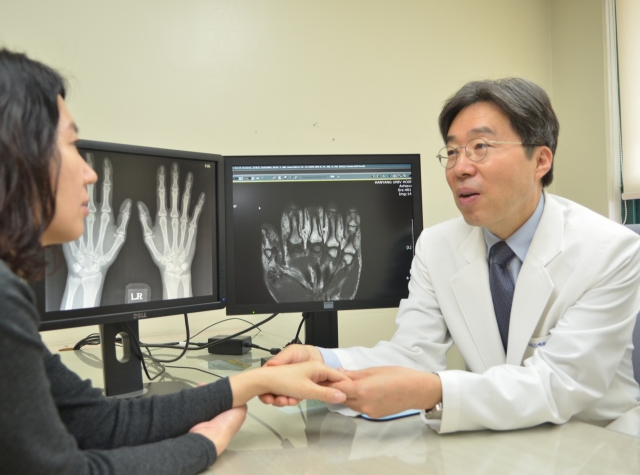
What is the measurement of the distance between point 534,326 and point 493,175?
368 mm

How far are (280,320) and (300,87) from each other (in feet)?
3.09

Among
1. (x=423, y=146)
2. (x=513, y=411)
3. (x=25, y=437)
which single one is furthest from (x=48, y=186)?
(x=423, y=146)

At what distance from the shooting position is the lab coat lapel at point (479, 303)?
132 centimetres

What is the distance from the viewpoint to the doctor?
97cm

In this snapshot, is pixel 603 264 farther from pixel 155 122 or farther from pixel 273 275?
pixel 155 122

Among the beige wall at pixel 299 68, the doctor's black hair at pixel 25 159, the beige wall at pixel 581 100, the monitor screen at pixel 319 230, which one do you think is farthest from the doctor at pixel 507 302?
the beige wall at pixel 581 100

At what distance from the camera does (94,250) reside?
3.85ft

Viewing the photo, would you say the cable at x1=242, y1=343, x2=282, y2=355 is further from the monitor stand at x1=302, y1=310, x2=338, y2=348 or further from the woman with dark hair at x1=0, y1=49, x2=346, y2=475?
the woman with dark hair at x1=0, y1=49, x2=346, y2=475

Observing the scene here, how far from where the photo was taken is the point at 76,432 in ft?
2.69

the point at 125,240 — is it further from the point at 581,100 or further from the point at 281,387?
the point at 581,100

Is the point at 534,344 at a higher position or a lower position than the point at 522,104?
lower

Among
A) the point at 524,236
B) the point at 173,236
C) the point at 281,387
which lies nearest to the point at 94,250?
the point at 173,236

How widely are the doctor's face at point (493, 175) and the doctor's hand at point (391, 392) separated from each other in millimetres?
513

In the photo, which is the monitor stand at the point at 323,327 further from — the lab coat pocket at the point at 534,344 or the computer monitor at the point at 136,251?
the lab coat pocket at the point at 534,344
